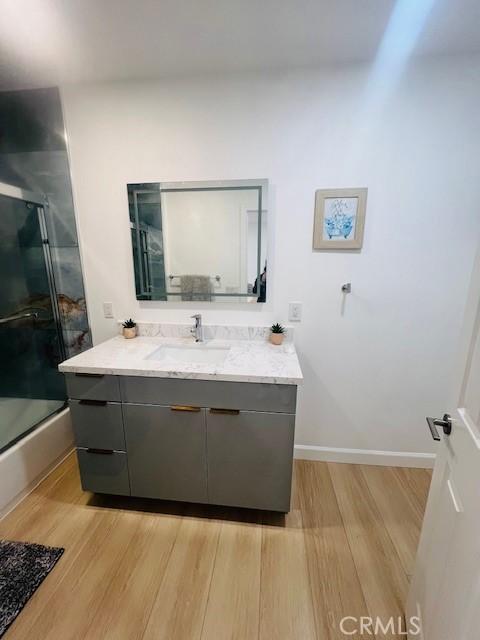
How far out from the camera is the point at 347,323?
168 cm

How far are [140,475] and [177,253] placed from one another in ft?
4.31

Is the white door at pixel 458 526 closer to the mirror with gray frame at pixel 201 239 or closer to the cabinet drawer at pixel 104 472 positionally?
the mirror with gray frame at pixel 201 239

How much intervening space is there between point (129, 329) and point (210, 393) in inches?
33.6

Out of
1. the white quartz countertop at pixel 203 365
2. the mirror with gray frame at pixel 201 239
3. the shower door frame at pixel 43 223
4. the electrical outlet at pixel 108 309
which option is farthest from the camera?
the electrical outlet at pixel 108 309

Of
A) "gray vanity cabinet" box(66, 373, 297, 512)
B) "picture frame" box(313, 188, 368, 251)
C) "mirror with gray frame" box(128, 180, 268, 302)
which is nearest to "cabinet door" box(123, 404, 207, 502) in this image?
"gray vanity cabinet" box(66, 373, 297, 512)

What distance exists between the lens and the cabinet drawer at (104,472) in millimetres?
1420

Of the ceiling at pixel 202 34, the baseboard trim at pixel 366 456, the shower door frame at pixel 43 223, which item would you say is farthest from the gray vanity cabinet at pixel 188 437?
the ceiling at pixel 202 34

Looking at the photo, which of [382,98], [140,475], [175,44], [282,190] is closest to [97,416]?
[140,475]

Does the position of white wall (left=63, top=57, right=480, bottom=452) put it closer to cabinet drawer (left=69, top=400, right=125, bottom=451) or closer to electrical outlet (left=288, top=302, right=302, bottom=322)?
electrical outlet (left=288, top=302, right=302, bottom=322)

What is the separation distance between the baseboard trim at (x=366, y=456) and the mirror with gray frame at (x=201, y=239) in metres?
1.18

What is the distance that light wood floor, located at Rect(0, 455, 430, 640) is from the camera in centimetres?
103

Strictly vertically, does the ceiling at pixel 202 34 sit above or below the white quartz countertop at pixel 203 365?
above

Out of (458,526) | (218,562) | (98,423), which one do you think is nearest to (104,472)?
(98,423)

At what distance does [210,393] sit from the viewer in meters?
1.27
